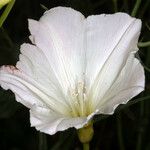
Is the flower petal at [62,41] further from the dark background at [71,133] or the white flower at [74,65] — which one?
the dark background at [71,133]

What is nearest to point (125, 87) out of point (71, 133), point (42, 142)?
point (42, 142)

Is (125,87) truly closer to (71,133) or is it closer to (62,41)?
(62,41)

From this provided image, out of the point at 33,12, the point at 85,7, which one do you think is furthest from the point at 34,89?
the point at 33,12

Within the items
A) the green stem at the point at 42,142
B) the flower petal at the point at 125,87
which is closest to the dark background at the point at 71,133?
the green stem at the point at 42,142

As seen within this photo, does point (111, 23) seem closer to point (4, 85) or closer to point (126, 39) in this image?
point (126, 39)

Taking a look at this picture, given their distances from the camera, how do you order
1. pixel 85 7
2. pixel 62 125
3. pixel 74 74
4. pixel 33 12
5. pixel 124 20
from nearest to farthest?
pixel 62 125, pixel 124 20, pixel 74 74, pixel 85 7, pixel 33 12

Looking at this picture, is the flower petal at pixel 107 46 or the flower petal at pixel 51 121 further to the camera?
the flower petal at pixel 107 46
